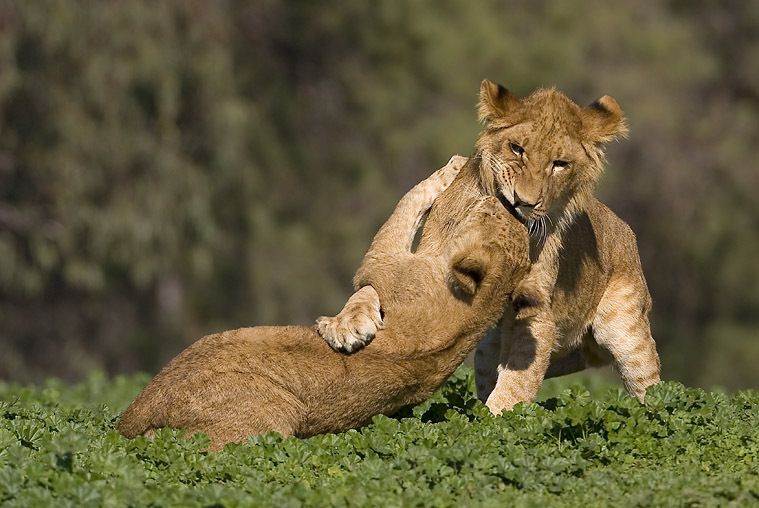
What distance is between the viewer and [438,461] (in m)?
5.90

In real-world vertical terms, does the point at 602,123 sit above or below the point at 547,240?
above

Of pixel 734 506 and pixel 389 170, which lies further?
pixel 389 170

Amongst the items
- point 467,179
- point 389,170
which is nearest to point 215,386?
point 467,179

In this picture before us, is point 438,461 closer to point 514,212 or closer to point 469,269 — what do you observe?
point 469,269

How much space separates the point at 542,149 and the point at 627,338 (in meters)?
1.57

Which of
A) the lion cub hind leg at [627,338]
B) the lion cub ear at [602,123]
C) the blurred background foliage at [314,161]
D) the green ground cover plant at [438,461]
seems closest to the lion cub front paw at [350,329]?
the green ground cover plant at [438,461]

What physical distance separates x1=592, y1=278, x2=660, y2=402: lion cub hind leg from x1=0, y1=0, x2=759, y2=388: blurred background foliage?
1284 cm

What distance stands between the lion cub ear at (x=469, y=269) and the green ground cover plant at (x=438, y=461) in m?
0.60

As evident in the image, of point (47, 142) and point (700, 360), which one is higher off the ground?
point (47, 142)

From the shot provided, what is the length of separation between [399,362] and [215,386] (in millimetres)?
863

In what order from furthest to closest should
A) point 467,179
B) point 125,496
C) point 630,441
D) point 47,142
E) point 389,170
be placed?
1. point 389,170
2. point 47,142
3. point 467,179
4. point 630,441
5. point 125,496

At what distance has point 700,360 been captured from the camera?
26.9m

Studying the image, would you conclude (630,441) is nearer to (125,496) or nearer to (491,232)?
(491,232)

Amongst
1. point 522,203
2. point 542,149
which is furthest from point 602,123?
point 522,203
